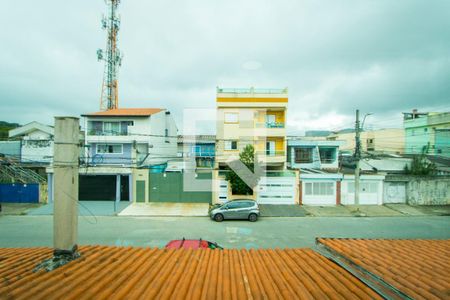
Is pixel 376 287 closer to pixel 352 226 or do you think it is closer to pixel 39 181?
pixel 352 226

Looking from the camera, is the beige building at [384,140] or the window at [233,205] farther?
the beige building at [384,140]

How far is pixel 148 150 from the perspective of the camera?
22.2m

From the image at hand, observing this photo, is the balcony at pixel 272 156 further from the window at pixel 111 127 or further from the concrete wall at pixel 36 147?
the concrete wall at pixel 36 147

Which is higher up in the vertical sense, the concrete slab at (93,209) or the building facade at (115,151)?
the building facade at (115,151)

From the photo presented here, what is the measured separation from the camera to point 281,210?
1653 centimetres

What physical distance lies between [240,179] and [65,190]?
12831mm

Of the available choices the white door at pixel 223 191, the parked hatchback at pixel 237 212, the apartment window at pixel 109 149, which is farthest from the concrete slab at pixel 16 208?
the white door at pixel 223 191

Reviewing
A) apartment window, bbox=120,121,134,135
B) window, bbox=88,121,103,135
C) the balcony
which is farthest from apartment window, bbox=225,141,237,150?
window, bbox=88,121,103,135

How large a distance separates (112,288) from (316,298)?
3071 mm

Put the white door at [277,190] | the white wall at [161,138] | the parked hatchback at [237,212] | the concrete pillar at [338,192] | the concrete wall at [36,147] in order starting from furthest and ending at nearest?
the concrete wall at [36,147]
the white wall at [161,138]
the concrete pillar at [338,192]
the white door at [277,190]
the parked hatchback at [237,212]

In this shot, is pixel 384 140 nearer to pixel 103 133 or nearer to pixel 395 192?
pixel 395 192

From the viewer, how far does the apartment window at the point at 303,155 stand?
79.0 ft

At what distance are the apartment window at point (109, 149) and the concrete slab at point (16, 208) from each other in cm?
626

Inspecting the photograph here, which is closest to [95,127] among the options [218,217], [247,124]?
[247,124]
